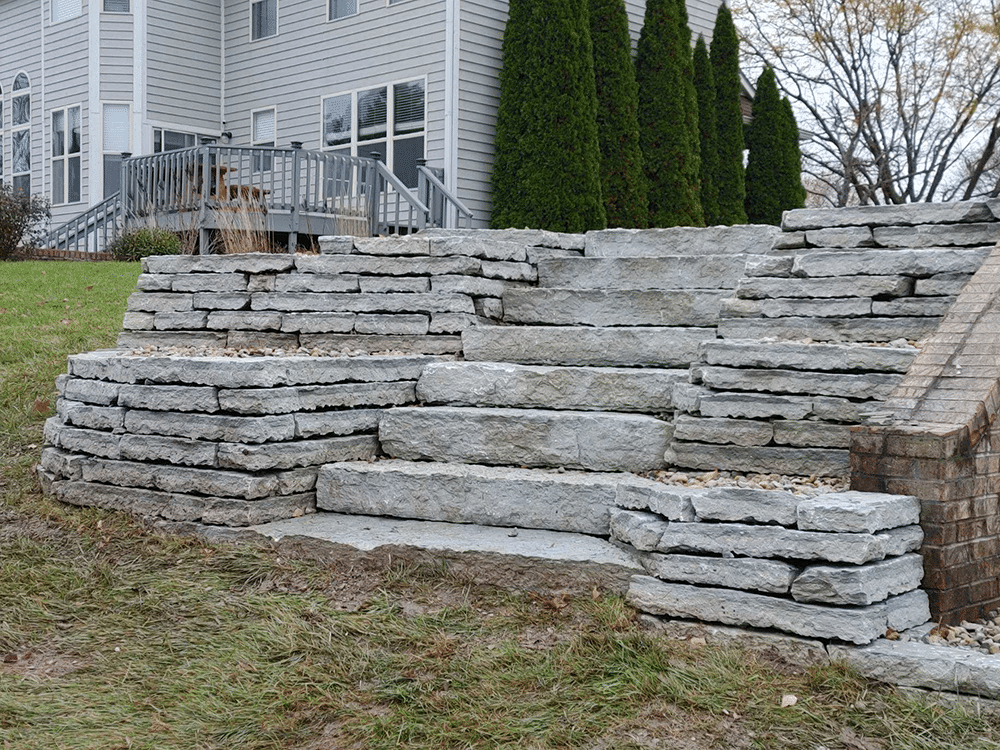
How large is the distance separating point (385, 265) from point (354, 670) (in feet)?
7.63

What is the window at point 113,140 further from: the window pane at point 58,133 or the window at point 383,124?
the window at point 383,124

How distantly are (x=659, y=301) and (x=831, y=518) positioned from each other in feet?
6.62

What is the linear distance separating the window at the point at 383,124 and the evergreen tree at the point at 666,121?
2.93 meters

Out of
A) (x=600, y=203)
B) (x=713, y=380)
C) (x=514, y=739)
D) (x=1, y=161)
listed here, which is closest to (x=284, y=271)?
(x=713, y=380)

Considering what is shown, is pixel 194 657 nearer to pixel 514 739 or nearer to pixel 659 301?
pixel 514 739

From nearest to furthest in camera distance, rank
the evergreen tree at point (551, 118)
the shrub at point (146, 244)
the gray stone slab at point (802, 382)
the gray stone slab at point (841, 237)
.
A: the gray stone slab at point (802, 382) < the gray stone slab at point (841, 237) < the shrub at point (146, 244) < the evergreen tree at point (551, 118)

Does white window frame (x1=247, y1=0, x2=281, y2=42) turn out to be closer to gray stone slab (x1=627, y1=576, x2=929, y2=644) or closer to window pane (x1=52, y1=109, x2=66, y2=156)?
window pane (x1=52, y1=109, x2=66, y2=156)

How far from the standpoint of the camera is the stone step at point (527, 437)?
3.79 m

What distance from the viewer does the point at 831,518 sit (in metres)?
2.80

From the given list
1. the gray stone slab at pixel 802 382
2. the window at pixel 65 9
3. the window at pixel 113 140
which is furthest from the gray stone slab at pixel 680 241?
the window at pixel 65 9

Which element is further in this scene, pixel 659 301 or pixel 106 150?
pixel 106 150

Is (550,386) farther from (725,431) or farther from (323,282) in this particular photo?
(323,282)

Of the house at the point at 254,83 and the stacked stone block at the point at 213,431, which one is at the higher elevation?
the house at the point at 254,83

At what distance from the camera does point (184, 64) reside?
14578 mm
